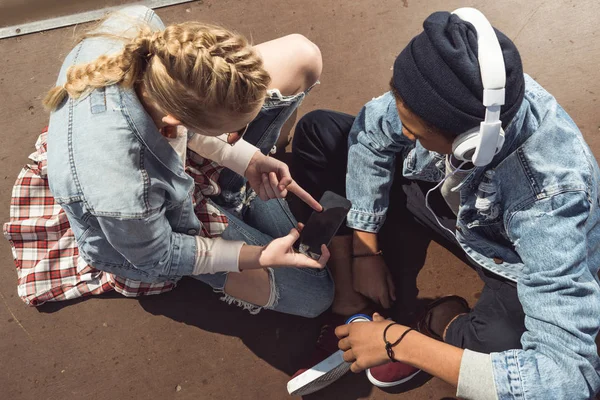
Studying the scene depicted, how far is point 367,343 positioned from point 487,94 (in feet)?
2.82

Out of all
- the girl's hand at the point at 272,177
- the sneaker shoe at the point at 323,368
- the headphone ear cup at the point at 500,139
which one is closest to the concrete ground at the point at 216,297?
the sneaker shoe at the point at 323,368

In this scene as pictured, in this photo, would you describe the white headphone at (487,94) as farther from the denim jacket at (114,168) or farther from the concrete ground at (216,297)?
the concrete ground at (216,297)

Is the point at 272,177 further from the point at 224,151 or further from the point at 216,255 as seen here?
the point at 216,255

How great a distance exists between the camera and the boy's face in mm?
1107

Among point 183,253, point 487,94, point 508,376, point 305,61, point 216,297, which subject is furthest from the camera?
point 216,297

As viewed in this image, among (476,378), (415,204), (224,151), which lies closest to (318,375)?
(476,378)

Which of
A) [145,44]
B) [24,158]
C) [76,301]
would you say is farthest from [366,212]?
[24,158]

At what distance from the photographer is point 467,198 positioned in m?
1.31

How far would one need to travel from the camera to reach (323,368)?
1670 millimetres

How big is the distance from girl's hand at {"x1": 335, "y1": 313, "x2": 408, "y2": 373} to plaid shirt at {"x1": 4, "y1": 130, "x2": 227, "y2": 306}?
0.67 meters

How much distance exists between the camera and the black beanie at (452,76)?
38.5 inches

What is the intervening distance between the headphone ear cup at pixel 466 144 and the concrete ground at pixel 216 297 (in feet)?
2.87

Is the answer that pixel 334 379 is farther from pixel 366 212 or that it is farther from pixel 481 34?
pixel 481 34

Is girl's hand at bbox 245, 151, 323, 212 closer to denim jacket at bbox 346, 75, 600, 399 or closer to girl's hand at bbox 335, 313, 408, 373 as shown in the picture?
girl's hand at bbox 335, 313, 408, 373
